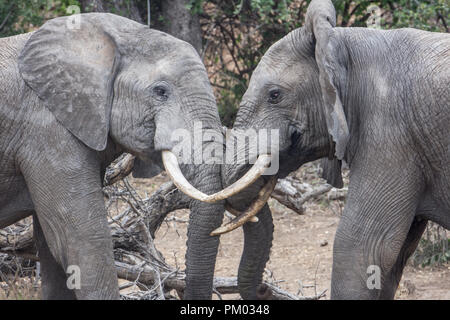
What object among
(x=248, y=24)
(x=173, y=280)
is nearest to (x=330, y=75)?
(x=173, y=280)

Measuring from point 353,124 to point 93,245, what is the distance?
64.3 inches

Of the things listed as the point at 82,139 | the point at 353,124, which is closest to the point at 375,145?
the point at 353,124

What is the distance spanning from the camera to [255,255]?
239 inches

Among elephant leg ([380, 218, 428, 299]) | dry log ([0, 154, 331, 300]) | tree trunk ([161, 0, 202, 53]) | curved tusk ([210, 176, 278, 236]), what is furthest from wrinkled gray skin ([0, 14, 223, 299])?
tree trunk ([161, 0, 202, 53])

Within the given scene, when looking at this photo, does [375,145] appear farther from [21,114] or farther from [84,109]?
[21,114]

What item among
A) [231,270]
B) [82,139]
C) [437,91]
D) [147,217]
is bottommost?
[231,270]

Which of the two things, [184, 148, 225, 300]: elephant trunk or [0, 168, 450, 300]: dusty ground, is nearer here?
[184, 148, 225, 300]: elephant trunk

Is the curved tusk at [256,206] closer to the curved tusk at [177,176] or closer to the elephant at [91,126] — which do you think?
the elephant at [91,126]

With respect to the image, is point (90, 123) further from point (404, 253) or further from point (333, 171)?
point (404, 253)

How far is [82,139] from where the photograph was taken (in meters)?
5.45

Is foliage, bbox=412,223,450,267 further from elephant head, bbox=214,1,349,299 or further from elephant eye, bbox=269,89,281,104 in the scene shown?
elephant eye, bbox=269,89,281,104

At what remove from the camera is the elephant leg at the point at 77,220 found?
5406 mm

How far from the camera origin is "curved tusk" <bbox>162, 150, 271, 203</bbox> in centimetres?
530

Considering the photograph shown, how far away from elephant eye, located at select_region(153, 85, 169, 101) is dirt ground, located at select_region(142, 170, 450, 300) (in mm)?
1928
